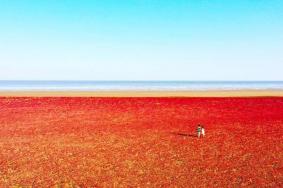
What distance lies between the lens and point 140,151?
1409cm

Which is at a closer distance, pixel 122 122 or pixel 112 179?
pixel 112 179

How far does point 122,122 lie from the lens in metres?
22.8

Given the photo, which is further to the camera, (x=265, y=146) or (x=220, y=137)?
(x=220, y=137)

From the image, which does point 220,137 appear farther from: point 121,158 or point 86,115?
point 86,115

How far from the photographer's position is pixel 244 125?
70.4 ft

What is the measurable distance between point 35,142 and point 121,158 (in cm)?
513

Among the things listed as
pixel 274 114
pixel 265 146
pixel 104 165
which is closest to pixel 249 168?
pixel 265 146

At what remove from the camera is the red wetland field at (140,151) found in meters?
10.5

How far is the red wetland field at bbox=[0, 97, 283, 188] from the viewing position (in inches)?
413

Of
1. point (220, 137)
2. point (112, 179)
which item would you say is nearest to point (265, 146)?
point (220, 137)

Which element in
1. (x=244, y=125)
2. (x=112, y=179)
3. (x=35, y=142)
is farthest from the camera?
(x=244, y=125)

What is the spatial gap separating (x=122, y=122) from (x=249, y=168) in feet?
40.0

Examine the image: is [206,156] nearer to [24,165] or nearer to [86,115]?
[24,165]

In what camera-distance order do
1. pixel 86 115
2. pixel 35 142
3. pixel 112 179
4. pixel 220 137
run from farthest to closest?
pixel 86 115 → pixel 220 137 → pixel 35 142 → pixel 112 179
